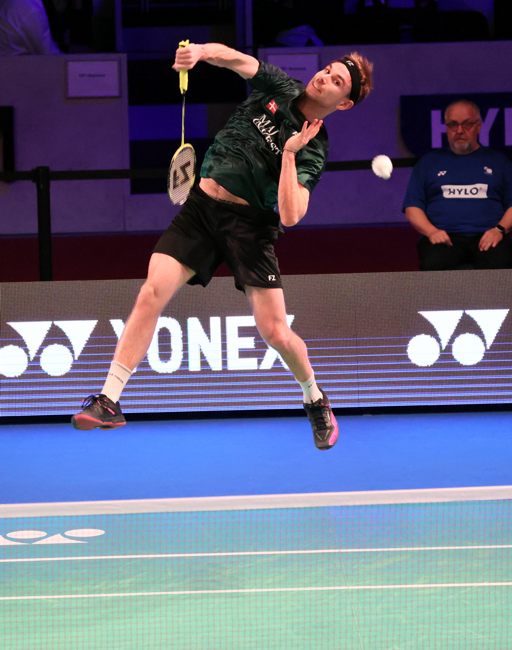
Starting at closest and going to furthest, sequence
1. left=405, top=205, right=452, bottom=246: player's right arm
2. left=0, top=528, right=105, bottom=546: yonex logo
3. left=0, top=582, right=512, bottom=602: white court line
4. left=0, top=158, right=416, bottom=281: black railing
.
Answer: left=0, top=582, right=512, bottom=602: white court line
left=0, top=528, right=105, bottom=546: yonex logo
left=0, top=158, right=416, bottom=281: black railing
left=405, top=205, right=452, bottom=246: player's right arm

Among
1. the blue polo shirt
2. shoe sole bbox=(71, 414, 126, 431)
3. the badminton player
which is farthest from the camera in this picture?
the blue polo shirt

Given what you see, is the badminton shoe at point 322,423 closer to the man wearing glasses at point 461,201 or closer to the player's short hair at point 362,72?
the player's short hair at point 362,72

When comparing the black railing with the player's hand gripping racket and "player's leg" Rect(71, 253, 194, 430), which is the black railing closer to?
the player's hand gripping racket

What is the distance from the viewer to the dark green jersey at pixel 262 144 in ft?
16.6

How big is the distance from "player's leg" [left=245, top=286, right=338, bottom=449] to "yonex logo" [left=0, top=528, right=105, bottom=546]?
3.37 ft

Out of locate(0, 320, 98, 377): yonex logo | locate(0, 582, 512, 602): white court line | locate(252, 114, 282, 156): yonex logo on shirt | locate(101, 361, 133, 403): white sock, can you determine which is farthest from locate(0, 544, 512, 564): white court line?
locate(0, 320, 98, 377): yonex logo

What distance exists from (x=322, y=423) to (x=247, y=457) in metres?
1.39

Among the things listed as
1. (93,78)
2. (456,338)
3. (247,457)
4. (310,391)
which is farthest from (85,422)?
(93,78)

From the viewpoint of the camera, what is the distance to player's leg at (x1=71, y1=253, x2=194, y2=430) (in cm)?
489

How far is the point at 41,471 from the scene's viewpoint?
655 cm

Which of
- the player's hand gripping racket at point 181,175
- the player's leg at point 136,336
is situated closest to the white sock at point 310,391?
the player's leg at point 136,336

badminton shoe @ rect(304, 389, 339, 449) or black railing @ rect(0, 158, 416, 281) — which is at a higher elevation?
black railing @ rect(0, 158, 416, 281)

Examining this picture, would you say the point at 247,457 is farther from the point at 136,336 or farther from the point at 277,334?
the point at 136,336

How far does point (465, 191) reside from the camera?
8.13 metres
